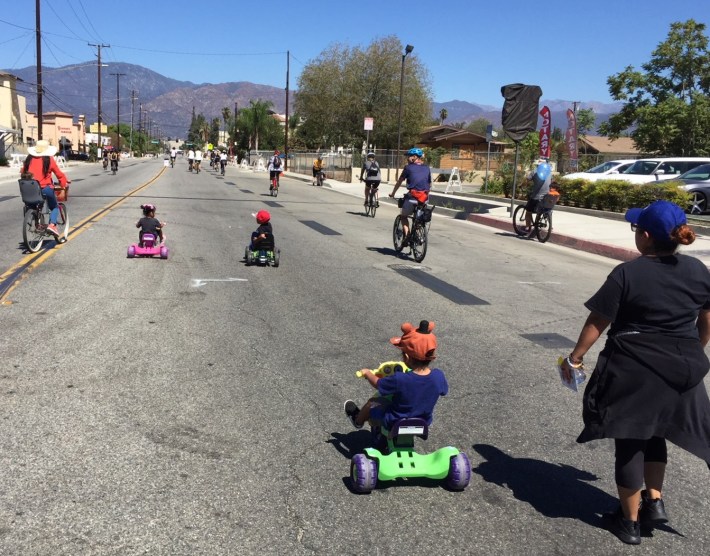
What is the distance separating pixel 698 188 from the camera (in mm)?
20406

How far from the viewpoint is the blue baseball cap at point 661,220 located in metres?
3.02

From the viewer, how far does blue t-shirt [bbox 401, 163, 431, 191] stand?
471 inches

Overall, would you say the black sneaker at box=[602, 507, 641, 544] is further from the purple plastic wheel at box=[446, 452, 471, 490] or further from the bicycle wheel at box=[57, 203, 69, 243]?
the bicycle wheel at box=[57, 203, 69, 243]

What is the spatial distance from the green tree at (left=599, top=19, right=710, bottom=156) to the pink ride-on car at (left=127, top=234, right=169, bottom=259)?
37092 millimetres

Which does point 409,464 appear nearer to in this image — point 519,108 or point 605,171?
point 519,108

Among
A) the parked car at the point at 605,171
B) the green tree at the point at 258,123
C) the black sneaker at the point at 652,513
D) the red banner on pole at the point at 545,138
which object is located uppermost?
the green tree at the point at 258,123

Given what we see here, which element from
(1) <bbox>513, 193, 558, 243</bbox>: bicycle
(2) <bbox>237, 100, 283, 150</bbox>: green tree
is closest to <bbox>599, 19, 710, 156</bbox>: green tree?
(1) <bbox>513, 193, 558, 243</bbox>: bicycle

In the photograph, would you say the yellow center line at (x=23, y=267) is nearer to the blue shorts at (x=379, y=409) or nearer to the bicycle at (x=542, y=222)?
the blue shorts at (x=379, y=409)

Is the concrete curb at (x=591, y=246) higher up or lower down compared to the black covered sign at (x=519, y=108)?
lower down

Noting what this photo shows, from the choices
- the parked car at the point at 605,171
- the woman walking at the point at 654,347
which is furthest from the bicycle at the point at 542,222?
the woman walking at the point at 654,347

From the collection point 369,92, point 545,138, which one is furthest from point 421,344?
point 369,92

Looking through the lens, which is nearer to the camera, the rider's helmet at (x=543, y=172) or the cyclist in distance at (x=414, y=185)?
the cyclist in distance at (x=414, y=185)

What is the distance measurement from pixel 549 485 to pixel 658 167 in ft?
75.4

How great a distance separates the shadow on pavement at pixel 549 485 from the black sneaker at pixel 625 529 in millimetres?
84
